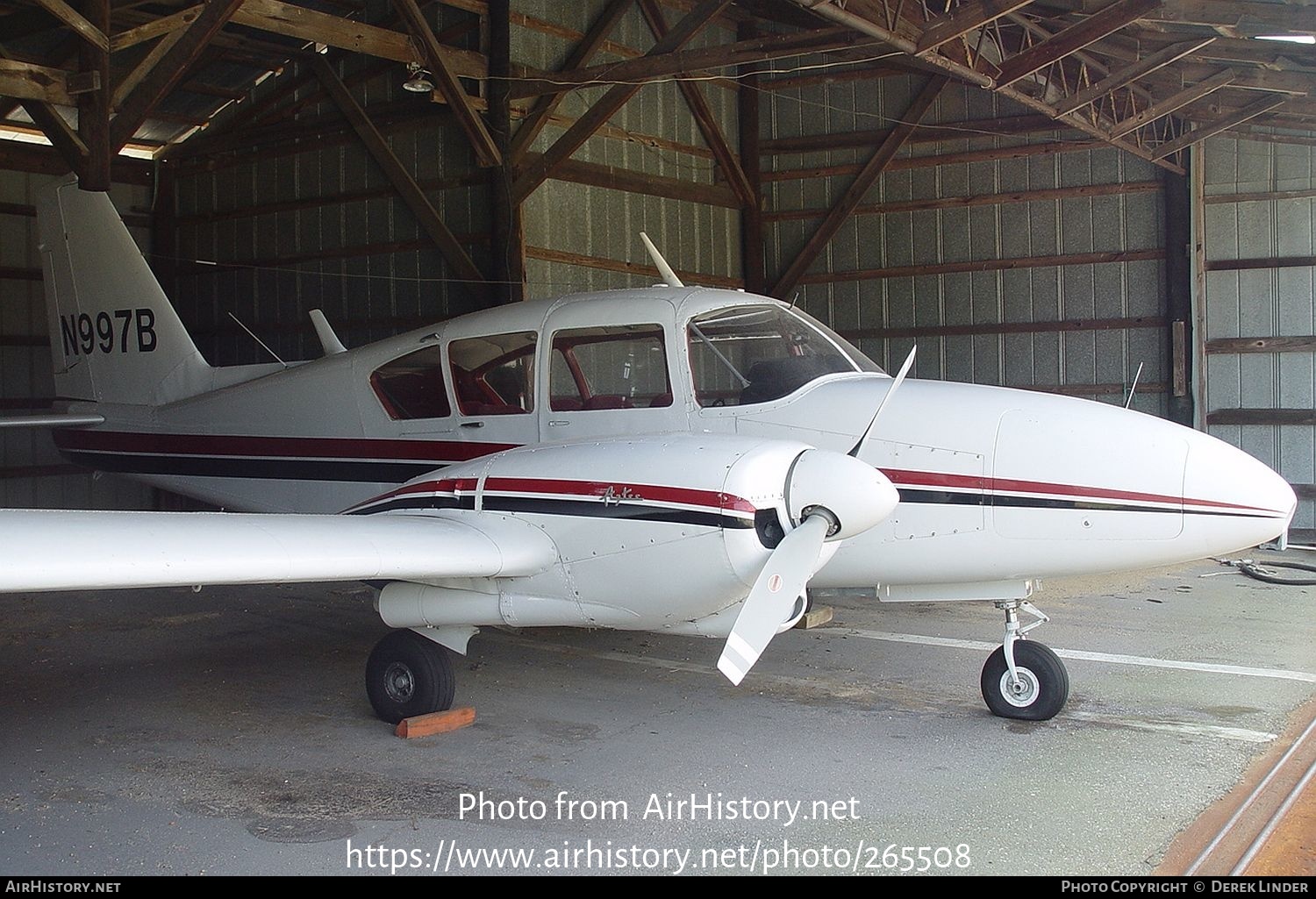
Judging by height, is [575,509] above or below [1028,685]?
above

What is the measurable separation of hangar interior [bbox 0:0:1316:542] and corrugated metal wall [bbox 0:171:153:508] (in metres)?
0.04

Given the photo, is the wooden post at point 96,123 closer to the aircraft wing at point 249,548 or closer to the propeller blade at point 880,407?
the aircraft wing at point 249,548

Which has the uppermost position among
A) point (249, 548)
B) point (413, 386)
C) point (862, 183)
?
point (862, 183)

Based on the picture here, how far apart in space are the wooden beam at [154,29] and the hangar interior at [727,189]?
880mm

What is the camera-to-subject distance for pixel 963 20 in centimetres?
938

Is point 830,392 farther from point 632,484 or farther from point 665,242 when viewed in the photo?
point 665,242

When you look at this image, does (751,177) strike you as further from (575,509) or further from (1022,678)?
(575,509)

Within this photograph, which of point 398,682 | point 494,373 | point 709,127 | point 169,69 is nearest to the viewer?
point 398,682

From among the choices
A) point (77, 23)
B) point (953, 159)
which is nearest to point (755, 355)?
point (77, 23)

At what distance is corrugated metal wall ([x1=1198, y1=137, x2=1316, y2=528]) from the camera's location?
1366cm

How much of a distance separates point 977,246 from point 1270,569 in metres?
6.07

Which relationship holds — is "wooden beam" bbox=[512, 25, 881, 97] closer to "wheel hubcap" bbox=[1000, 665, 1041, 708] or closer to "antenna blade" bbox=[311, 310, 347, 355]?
"antenna blade" bbox=[311, 310, 347, 355]

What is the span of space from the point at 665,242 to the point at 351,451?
8.36 metres

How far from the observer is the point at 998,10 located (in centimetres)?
920
